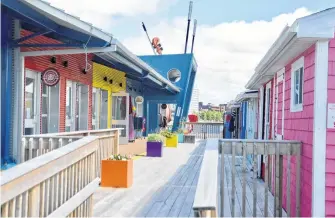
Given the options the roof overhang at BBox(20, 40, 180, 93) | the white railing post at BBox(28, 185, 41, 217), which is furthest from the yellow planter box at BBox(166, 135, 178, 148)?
the white railing post at BBox(28, 185, 41, 217)

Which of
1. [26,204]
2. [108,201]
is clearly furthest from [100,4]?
[26,204]

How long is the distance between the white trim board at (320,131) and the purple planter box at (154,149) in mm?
7728

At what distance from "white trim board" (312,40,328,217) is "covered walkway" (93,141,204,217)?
5.40 ft

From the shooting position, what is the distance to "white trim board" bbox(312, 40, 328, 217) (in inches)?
162

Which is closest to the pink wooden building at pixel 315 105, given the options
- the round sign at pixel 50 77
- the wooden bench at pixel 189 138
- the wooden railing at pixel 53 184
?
the wooden railing at pixel 53 184

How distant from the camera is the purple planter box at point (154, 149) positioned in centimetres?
1162

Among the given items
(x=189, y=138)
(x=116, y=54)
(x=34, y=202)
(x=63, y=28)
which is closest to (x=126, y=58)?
(x=116, y=54)

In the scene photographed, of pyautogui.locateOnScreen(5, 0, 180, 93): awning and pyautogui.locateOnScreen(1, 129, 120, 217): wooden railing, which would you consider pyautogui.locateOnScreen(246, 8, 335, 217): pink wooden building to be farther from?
pyautogui.locateOnScreen(5, 0, 180, 93): awning

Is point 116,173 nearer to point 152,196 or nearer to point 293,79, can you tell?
point 152,196

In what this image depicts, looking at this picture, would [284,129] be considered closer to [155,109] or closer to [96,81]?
[96,81]

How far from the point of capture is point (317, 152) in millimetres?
4133

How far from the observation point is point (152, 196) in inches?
230

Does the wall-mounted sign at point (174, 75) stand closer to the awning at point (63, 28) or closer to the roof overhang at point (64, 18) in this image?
the awning at point (63, 28)

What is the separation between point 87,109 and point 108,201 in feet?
17.0
